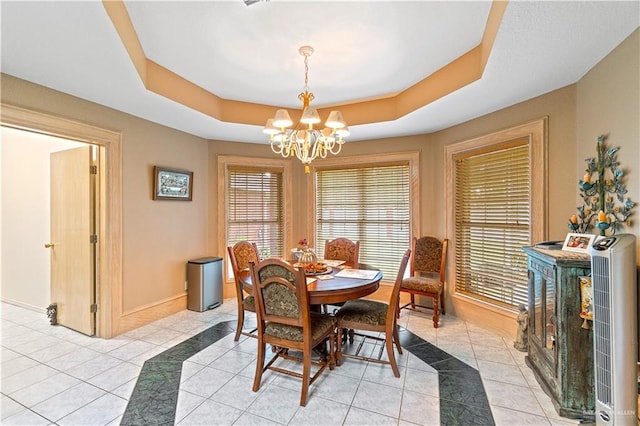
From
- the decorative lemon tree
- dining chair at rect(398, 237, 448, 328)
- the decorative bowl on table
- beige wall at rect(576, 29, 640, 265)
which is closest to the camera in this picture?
beige wall at rect(576, 29, 640, 265)

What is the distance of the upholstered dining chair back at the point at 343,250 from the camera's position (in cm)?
365

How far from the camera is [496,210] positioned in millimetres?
3322

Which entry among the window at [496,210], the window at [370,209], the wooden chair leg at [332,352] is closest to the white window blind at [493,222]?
the window at [496,210]

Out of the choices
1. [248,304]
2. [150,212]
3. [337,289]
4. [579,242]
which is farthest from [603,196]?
[150,212]

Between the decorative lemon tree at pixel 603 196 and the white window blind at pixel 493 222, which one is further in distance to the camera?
the white window blind at pixel 493 222

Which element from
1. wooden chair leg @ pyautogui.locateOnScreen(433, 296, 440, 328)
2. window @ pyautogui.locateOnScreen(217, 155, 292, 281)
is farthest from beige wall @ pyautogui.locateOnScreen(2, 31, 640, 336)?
wooden chair leg @ pyautogui.locateOnScreen(433, 296, 440, 328)

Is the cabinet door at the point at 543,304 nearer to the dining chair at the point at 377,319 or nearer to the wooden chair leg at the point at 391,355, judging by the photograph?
the dining chair at the point at 377,319

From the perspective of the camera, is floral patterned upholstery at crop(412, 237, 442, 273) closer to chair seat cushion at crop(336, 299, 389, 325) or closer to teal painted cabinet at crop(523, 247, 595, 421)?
chair seat cushion at crop(336, 299, 389, 325)

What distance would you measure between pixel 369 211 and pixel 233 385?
10.0 feet

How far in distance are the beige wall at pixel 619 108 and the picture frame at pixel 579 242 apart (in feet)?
0.68

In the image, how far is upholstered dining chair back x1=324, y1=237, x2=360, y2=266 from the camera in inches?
144

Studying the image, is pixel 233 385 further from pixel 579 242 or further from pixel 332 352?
pixel 579 242

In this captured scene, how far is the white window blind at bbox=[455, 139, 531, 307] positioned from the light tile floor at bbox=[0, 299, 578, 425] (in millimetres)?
596

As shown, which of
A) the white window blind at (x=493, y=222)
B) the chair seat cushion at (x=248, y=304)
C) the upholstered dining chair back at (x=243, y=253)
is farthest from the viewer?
the upholstered dining chair back at (x=243, y=253)
